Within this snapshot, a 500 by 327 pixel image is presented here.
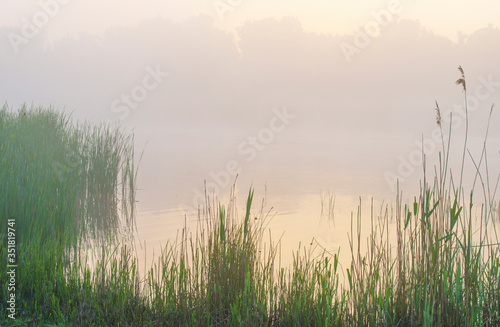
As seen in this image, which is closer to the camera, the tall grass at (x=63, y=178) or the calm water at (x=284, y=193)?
the tall grass at (x=63, y=178)

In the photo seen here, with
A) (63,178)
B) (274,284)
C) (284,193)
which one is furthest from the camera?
(284,193)

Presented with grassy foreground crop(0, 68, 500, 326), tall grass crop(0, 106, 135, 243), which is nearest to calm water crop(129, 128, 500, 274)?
grassy foreground crop(0, 68, 500, 326)

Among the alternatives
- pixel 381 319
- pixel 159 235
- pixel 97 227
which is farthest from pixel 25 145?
pixel 381 319

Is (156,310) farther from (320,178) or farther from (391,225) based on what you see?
(320,178)

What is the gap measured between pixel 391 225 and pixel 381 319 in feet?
13.6

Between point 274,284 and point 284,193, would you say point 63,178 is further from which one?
point 284,193

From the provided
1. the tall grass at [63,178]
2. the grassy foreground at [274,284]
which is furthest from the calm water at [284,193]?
the tall grass at [63,178]

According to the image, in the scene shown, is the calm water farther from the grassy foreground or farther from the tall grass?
the tall grass

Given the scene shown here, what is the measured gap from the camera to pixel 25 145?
6590 mm

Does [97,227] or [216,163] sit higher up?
[216,163]

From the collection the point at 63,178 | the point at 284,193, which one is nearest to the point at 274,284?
the point at 63,178

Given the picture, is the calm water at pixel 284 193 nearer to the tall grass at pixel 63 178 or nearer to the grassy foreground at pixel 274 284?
the grassy foreground at pixel 274 284

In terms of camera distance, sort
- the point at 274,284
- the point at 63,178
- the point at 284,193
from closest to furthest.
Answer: the point at 274,284 → the point at 63,178 → the point at 284,193

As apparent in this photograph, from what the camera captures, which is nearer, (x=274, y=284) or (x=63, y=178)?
(x=274, y=284)
